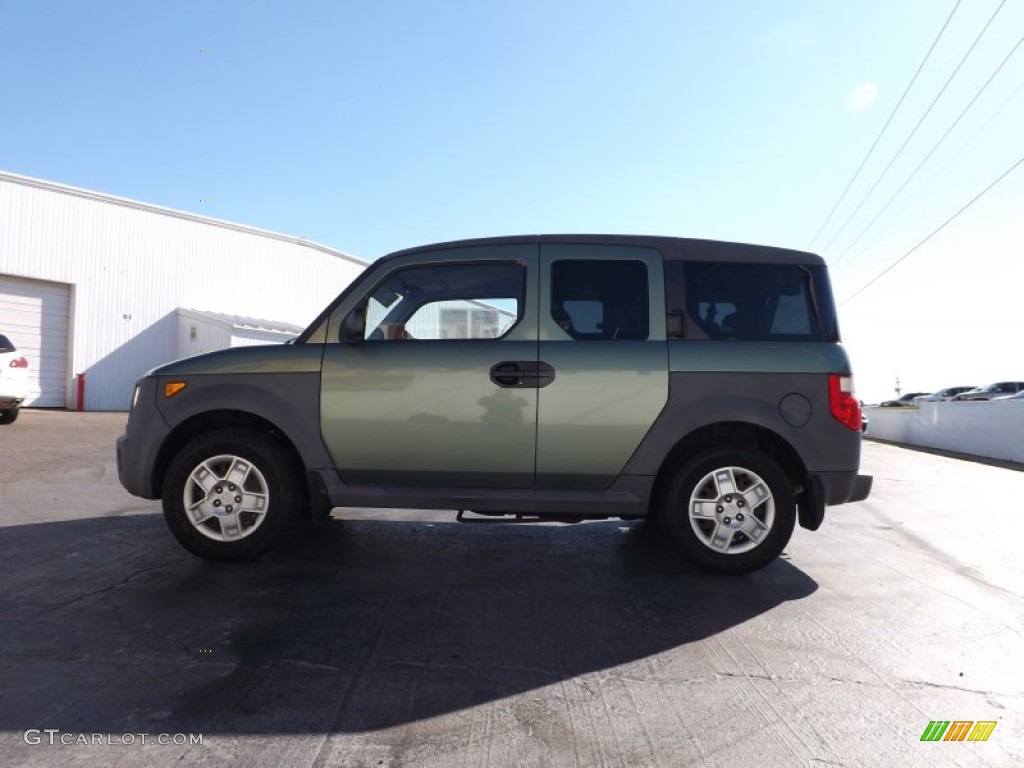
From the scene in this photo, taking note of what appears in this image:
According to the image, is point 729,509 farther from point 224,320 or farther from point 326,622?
point 224,320

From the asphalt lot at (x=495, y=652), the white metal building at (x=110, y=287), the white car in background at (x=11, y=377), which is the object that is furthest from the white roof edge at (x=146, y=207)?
the asphalt lot at (x=495, y=652)

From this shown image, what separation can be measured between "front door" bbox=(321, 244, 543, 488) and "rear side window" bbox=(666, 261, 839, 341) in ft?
3.13

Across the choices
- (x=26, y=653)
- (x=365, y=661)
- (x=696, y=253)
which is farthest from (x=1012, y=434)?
(x=26, y=653)

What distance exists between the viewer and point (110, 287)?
20.8 metres

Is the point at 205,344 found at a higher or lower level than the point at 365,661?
higher

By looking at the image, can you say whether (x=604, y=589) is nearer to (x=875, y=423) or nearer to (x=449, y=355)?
(x=449, y=355)

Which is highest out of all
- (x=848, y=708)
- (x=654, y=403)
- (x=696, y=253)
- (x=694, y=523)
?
(x=696, y=253)

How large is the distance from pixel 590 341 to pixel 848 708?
88.1 inches

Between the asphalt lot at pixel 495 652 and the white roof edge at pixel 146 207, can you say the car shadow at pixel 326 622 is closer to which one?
the asphalt lot at pixel 495 652

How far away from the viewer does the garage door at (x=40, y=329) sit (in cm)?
1883

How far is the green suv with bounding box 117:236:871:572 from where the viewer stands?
152 inches

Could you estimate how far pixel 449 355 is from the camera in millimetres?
3949

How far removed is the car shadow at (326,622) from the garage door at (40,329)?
17747 mm

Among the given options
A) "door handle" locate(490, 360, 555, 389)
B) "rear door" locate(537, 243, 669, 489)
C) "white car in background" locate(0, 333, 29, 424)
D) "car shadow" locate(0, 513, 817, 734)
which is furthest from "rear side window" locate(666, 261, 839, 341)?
"white car in background" locate(0, 333, 29, 424)
